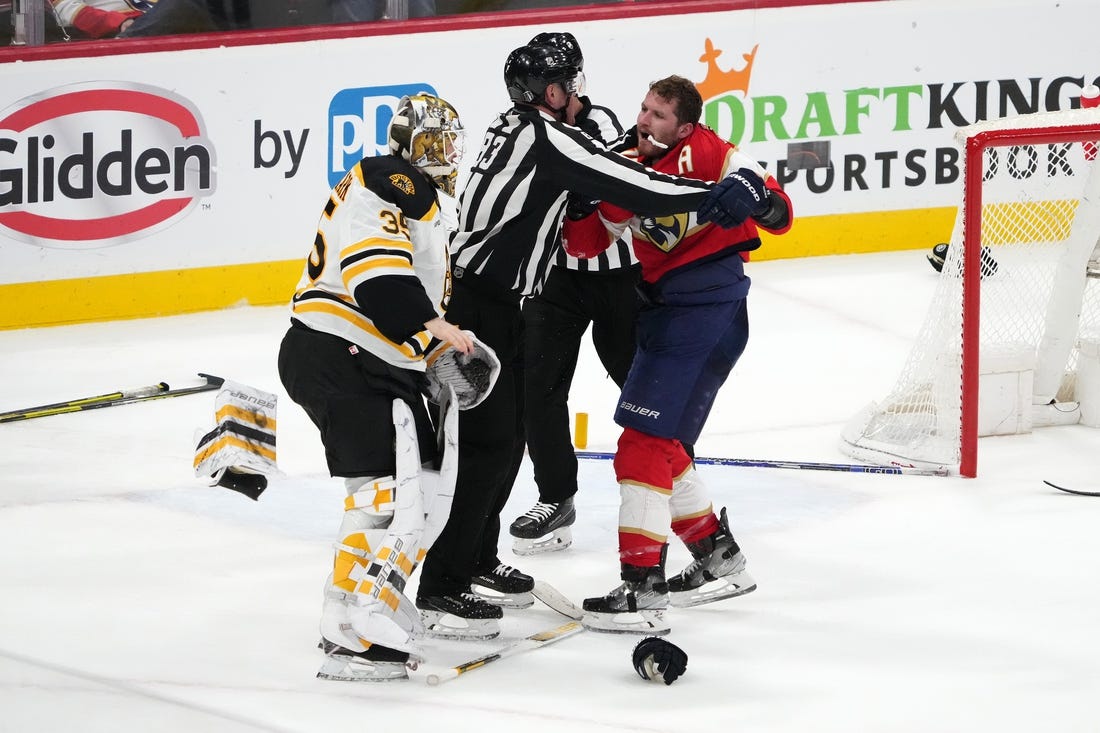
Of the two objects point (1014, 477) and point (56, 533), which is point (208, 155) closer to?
point (56, 533)

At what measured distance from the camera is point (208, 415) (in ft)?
19.3

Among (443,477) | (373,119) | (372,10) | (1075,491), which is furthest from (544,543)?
(372,10)

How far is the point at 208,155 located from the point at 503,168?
4.03 m

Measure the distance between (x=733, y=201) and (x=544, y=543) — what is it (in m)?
1.29

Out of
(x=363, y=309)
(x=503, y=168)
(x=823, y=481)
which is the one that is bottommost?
(x=823, y=481)

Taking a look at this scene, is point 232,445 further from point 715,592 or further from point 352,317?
point 715,592

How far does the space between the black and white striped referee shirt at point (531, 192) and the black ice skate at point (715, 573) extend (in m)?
0.78

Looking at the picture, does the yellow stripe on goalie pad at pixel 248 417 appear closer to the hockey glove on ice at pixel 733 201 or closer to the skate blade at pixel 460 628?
the skate blade at pixel 460 628

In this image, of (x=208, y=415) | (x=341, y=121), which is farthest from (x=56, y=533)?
(x=341, y=121)

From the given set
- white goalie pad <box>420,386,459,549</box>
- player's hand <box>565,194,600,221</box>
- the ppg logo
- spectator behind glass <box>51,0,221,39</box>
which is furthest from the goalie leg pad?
spectator behind glass <box>51,0,221,39</box>

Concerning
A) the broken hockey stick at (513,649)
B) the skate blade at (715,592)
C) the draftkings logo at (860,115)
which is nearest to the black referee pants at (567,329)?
the skate blade at (715,592)

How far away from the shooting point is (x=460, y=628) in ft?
12.0

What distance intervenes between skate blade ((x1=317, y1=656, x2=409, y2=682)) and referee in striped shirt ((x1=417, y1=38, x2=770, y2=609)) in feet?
1.17

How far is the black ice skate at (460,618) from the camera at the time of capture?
365 cm
